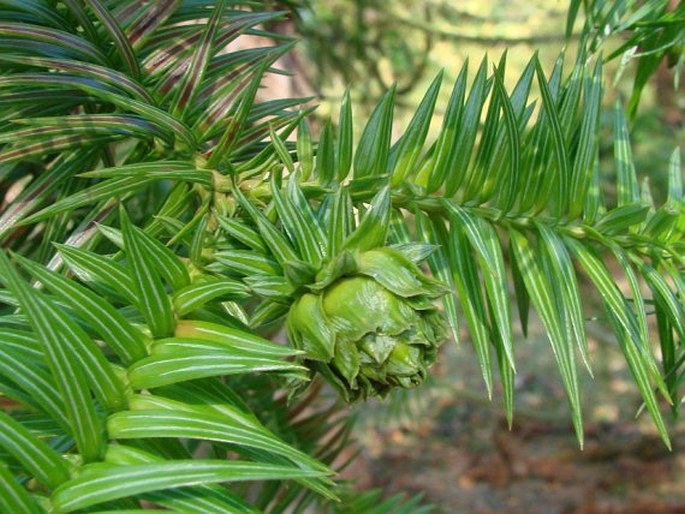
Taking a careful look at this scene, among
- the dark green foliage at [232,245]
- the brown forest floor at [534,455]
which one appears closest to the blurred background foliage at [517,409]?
the brown forest floor at [534,455]

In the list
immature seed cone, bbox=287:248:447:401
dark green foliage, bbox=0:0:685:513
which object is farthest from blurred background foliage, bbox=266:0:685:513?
immature seed cone, bbox=287:248:447:401

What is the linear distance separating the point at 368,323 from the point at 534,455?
300 cm

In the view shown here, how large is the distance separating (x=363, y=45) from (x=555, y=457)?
7.25 feet

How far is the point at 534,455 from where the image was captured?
324 centimetres

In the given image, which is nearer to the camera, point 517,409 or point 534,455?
point 517,409

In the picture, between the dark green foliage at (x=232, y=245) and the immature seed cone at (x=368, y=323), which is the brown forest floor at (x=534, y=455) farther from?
the immature seed cone at (x=368, y=323)

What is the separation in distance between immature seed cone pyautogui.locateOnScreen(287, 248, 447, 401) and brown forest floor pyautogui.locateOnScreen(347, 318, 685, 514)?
2326 millimetres

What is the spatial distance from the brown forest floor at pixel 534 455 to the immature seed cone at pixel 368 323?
2.33 m

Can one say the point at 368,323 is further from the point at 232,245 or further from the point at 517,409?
the point at 517,409

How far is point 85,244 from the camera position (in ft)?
1.78

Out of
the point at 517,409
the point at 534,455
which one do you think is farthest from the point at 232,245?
the point at 534,455

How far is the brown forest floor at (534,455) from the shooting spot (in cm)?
295

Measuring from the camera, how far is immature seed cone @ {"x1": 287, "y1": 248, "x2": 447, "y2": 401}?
17.3 inches

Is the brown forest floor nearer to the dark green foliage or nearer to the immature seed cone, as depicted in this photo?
the dark green foliage
